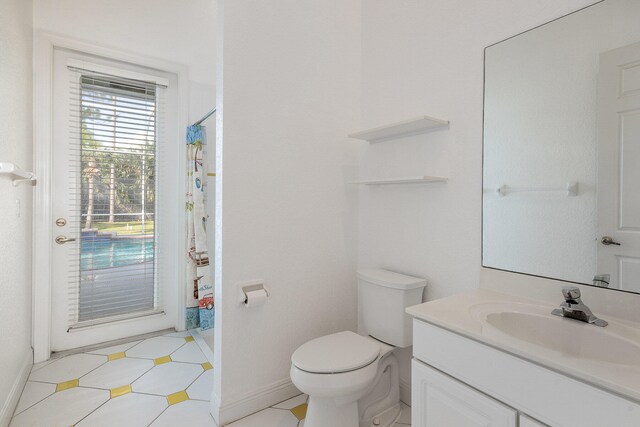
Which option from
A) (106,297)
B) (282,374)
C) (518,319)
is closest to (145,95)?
(106,297)

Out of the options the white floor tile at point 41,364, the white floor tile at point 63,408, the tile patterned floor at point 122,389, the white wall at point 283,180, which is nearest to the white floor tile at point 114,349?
the tile patterned floor at point 122,389

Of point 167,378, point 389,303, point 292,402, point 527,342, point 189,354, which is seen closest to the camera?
point 527,342

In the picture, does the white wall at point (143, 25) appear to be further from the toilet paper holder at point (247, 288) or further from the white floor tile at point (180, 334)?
the white floor tile at point (180, 334)

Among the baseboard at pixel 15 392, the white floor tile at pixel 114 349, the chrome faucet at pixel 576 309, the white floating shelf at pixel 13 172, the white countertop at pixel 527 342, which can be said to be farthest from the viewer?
the white floor tile at pixel 114 349

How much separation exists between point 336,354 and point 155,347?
5.71 ft

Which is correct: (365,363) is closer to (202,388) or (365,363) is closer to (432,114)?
(202,388)

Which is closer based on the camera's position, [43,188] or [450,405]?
[450,405]

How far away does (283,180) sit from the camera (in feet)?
6.07

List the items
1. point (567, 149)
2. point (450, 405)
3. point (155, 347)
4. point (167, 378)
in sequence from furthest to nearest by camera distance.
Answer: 1. point (155, 347)
2. point (167, 378)
3. point (567, 149)
4. point (450, 405)

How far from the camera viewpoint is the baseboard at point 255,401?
163cm

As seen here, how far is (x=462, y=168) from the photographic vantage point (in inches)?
60.3

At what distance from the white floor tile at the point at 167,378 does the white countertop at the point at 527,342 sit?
1.64 metres

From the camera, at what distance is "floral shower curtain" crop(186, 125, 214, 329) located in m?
2.60

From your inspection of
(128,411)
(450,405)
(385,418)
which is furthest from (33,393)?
(450,405)
